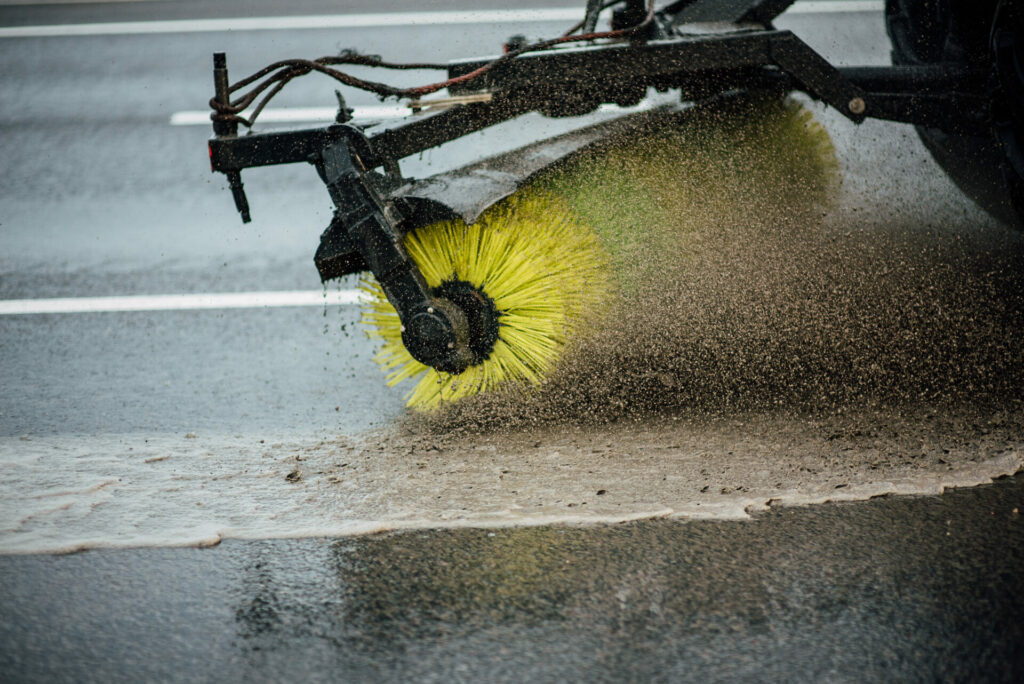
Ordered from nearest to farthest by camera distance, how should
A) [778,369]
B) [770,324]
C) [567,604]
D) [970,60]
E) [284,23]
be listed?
1. [567,604]
2. [778,369]
3. [770,324]
4. [970,60]
5. [284,23]

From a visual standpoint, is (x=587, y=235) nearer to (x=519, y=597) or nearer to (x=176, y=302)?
(x=519, y=597)

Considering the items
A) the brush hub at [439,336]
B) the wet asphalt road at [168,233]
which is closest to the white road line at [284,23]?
the wet asphalt road at [168,233]

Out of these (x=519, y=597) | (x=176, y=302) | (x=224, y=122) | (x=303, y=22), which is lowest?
(x=519, y=597)

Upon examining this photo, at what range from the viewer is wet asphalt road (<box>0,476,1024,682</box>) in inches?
74.4

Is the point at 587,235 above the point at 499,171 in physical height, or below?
below

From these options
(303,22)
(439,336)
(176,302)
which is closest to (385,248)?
(439,336)

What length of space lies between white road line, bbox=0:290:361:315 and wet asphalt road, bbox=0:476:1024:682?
2286mm

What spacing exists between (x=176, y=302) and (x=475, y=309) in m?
2.17

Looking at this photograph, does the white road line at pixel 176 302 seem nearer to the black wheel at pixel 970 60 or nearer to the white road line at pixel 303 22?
the black wheel at pixel 970 60

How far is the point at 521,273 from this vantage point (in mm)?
3023

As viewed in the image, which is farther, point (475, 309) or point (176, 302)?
point (176, 302)

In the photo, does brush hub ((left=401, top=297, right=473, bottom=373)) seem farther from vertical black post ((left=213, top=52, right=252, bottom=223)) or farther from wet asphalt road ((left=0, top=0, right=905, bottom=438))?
vertical black post ((left=213, top=52, right=252, bottom=223))

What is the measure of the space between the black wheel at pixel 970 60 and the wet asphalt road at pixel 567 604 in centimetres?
138

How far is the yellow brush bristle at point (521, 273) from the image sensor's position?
302 centimetres
